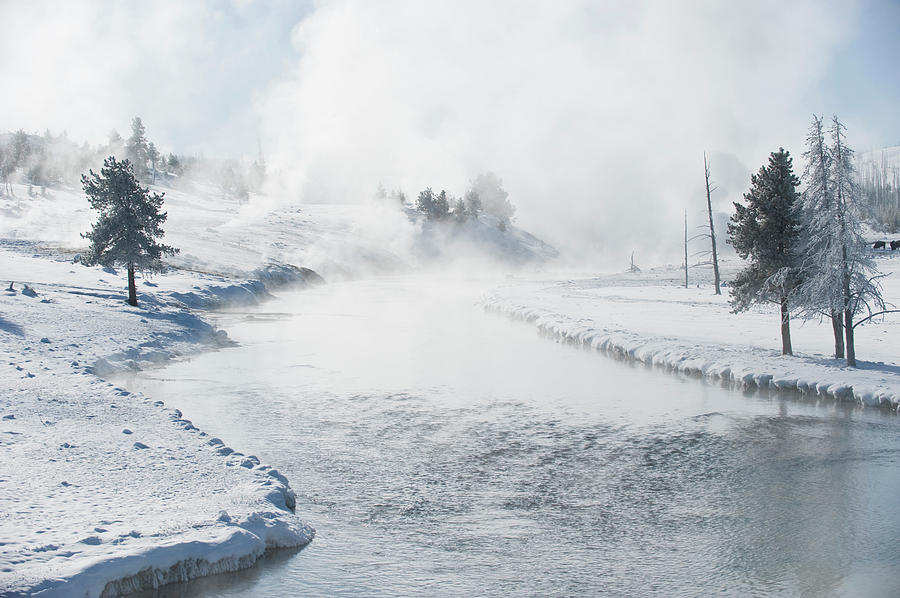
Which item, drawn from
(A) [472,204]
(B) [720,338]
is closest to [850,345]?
(B) [720,338]

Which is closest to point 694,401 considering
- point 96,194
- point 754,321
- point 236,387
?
point 236,387

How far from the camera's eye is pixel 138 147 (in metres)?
134

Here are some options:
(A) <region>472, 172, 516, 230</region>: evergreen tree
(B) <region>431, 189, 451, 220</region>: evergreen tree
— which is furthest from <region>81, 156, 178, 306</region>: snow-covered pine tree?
(A) <region>472, 172, 516, 230</region>: evergreen tree

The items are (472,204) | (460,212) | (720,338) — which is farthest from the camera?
(472,204)

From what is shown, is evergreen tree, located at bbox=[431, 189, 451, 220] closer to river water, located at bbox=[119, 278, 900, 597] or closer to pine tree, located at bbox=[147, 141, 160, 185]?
Answer: pine tree, located at bbox=[147, 141, 160, 185]

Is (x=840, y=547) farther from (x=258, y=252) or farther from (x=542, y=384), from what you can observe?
(x=258, y=252)

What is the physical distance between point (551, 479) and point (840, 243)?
1507 centimetres

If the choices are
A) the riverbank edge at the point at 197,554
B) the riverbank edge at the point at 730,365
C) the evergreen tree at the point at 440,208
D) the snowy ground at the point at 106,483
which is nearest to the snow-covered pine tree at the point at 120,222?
the snowy ground at the point at 106,483

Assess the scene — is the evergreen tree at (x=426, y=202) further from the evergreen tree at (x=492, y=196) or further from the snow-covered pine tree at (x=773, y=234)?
the snow-covered pine tree at (x=773, y=234)

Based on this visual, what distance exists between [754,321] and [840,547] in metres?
29.5

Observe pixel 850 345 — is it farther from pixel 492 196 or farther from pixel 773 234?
pixel 492 196

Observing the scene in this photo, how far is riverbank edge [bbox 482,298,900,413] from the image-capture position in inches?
805

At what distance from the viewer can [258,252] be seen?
273 ft

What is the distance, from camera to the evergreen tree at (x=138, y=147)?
13209 cm
